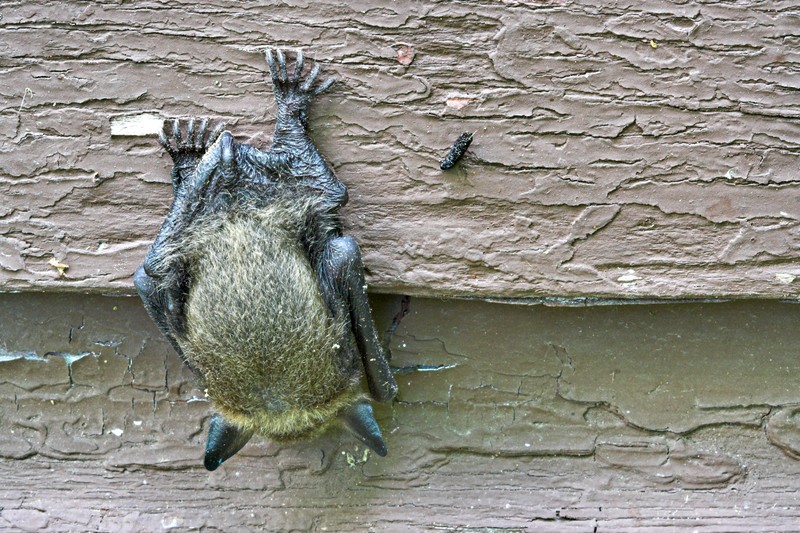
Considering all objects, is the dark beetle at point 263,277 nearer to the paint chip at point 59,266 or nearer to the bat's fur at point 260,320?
the bat's fur at point 260,320

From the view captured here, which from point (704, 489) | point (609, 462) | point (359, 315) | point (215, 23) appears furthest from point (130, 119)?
point (704, 489)

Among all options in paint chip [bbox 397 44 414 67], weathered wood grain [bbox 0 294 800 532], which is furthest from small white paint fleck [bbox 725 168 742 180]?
paint chip [bbox 397 44 414 67]

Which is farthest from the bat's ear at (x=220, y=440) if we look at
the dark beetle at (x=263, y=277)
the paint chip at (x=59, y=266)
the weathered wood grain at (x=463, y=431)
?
the paint chip at (x=59, y=266)

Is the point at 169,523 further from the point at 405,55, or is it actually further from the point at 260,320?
the point at 405,55

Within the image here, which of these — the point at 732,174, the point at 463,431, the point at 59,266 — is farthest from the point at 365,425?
the point at 732,174

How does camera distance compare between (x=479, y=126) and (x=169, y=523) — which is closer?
(x=479, y=126)

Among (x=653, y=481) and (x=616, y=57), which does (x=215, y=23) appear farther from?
(x=653, y=481)
